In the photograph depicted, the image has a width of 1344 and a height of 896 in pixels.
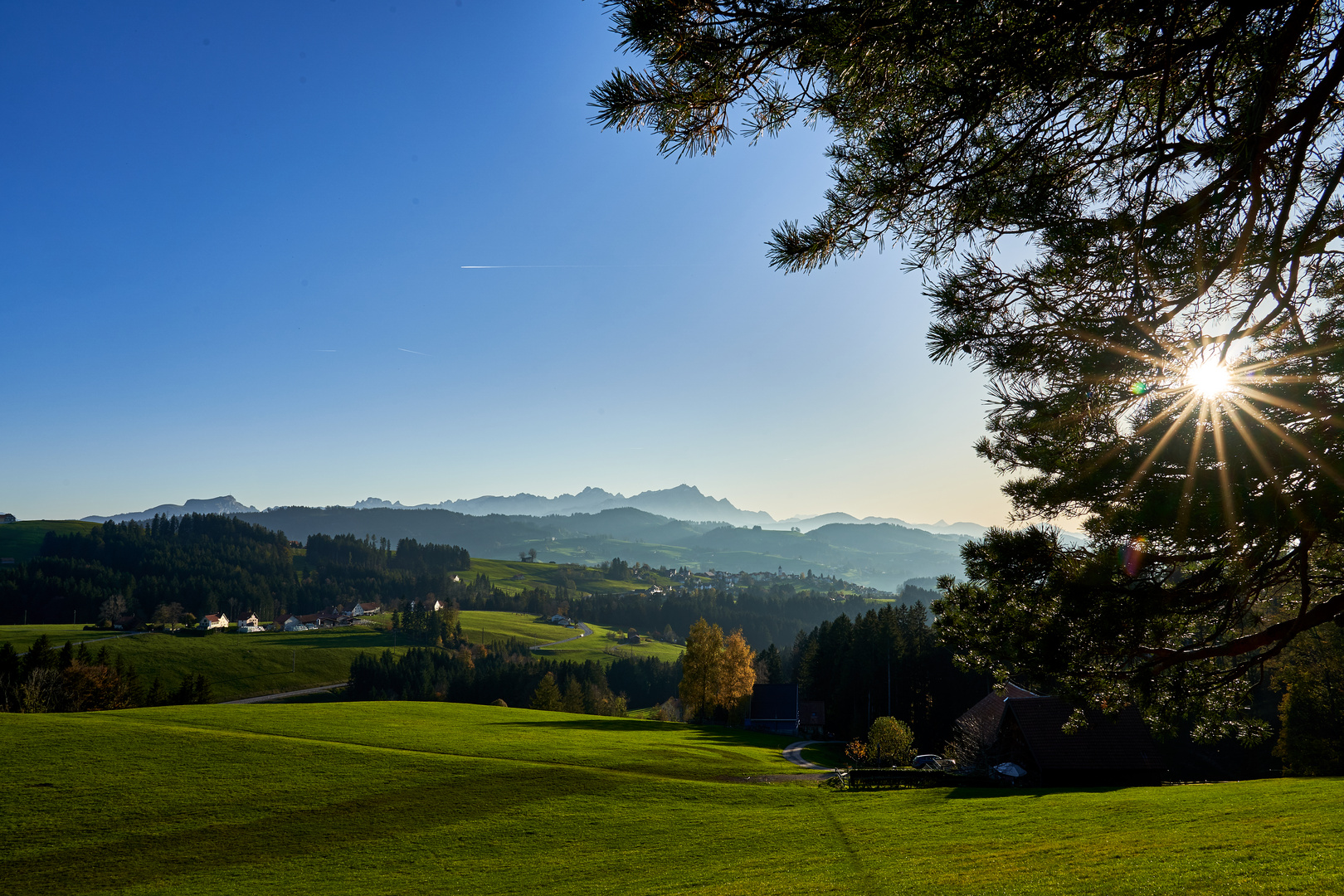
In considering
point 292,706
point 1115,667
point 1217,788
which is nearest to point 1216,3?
point 1115,667

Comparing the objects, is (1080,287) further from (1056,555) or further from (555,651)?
(555,651)

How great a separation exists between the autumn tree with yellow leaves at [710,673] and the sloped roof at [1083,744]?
2899 centimetres

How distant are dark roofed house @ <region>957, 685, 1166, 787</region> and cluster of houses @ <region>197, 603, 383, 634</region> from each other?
148 m

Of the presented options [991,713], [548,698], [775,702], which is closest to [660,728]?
[775,702]

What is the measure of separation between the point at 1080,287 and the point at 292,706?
55.9 metres

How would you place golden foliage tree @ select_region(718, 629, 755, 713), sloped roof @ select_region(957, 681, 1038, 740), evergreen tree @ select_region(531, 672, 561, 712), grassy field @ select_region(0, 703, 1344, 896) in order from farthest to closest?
evergreen tree @ select_region(531, 672, 561, 712), golden foliage tree @ select_region(718, 629, 755, 713), sloped roof @ select_region(957, 681, 1038, 740), grassy field @ select_region(0, 703, 1344, 896)

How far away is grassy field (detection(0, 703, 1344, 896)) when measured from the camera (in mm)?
13242

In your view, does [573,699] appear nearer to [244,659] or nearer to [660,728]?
[660,728]

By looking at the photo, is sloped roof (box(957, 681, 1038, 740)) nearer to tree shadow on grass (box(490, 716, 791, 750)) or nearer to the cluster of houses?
tree shadow on grass (box(490, 716, 791, 750))

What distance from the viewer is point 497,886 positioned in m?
15.9

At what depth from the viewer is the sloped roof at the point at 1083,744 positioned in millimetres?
33562

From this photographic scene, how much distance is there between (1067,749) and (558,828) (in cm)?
2853

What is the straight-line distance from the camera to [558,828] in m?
21.3

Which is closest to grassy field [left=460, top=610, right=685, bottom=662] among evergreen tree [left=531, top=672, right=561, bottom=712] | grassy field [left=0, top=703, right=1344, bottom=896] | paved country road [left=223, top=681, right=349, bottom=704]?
paved country road [left=223, top=681, right=349, bottom=704]
